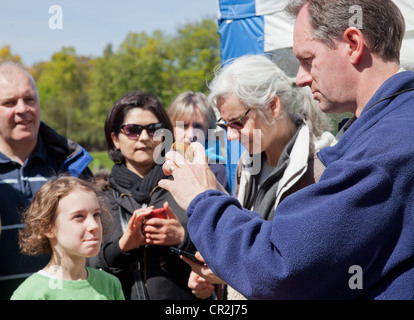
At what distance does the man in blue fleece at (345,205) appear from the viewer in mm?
1248

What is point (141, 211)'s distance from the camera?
266 centimetres

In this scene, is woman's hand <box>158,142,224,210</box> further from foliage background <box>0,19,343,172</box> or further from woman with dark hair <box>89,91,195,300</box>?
foliage background <box>0,19,343,172</box>

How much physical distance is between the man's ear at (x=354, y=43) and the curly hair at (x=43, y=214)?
1725 mm

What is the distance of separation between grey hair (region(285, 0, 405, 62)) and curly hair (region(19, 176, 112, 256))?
66.2 inches

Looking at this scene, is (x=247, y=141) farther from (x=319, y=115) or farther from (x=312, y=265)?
(x=312, y=265)

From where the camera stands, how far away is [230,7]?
14.8ft

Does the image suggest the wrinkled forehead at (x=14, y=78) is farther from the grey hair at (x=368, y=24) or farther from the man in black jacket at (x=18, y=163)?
the grey hair at (x=368, y=24)

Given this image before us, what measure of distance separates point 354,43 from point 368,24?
0.08 m

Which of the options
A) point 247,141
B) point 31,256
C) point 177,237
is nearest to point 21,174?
point 31,256

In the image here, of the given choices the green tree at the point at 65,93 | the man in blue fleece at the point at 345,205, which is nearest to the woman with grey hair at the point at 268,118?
the man in blue fleece at the point at 345,205

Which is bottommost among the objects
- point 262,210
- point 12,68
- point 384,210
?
point 262,210

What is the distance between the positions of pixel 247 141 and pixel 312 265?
63.4 inches

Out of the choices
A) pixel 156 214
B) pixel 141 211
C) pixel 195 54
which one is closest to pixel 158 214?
pixel 156 214

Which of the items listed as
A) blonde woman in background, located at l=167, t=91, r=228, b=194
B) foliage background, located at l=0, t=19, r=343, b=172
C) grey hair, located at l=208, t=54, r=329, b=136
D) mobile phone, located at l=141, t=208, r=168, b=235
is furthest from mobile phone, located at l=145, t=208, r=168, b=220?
foliage background, located at l=0, t=19, r=343, b=172
